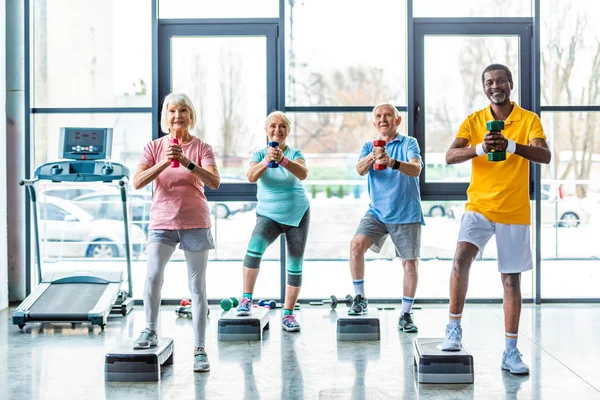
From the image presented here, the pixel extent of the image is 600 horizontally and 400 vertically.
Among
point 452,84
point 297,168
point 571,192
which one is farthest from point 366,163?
point 571,192

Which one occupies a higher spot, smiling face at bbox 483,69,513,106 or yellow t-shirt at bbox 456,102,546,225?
smiling face at bbox 483,69,513,106

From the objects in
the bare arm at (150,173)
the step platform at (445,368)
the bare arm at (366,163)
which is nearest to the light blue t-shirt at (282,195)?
the bare arm at (366,163)

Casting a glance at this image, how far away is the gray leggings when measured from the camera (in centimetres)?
414

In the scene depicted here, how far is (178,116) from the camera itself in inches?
165

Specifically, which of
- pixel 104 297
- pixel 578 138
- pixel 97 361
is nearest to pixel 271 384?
pixel 97 361

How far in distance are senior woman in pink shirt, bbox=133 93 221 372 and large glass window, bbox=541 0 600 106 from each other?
135 inches

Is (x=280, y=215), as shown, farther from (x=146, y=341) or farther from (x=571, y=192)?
(x=571, y=192)

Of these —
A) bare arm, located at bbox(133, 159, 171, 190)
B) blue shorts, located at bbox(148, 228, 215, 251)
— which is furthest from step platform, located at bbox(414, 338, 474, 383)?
bare arm, located at bbox(133, 159, 171, 190)

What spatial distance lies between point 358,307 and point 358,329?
0.58ft

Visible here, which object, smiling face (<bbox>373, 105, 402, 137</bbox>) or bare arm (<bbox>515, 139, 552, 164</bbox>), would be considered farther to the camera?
smiling face (<bbox>373, 105, 402, 137</bbox>)

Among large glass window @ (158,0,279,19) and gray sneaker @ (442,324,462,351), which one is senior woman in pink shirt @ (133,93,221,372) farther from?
large glass window @ (158,0,279,19)

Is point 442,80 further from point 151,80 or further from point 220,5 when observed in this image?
point 151,80

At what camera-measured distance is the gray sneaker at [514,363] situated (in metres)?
4.14

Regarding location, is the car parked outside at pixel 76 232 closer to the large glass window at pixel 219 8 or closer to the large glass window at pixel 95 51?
the large glass window at pixel 95 51
